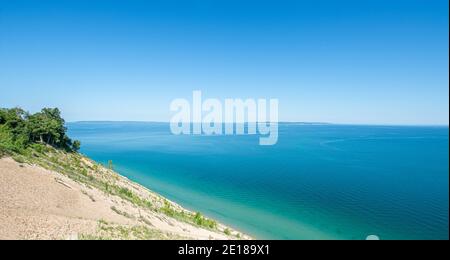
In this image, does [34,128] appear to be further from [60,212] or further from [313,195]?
[313,195]

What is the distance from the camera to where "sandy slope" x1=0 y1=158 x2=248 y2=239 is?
30.0ft

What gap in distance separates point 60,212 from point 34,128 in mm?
25813

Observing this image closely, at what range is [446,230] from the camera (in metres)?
22.6

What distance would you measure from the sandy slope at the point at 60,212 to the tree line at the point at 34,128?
1210 cm

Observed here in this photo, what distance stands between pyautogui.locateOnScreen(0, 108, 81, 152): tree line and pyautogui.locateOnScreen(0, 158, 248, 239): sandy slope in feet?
39.7

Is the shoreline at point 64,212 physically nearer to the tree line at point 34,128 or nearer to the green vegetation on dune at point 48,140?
the green vegetation on dune at point 48,140

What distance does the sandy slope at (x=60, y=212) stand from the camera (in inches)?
360

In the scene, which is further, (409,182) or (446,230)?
(409,182)
